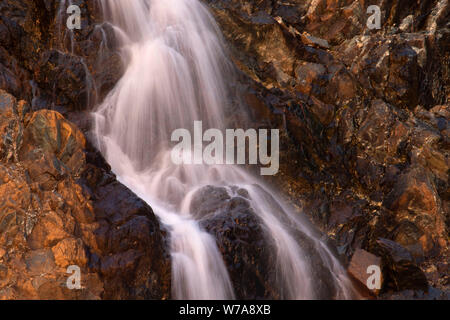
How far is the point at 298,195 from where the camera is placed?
28.1 feet

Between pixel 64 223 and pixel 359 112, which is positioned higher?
pixel 359 112

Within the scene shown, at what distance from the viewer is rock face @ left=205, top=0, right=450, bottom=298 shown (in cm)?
852

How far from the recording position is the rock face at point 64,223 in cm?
539

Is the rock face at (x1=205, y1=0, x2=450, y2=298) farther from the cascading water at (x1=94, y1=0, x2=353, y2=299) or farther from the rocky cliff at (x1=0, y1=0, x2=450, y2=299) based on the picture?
the cascading water at (x1=94, y1=0, x2=353, y2=299)

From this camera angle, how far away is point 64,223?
5.61m

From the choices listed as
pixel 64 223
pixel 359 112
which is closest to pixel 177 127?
pixel 64 223

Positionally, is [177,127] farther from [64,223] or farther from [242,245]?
[64,223]

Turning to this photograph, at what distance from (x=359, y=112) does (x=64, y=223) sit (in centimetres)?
703

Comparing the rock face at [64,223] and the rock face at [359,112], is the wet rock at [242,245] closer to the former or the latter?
the rock face at [64,223]

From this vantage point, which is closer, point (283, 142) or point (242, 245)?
point (242, 245)

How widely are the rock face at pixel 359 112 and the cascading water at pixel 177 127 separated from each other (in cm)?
75

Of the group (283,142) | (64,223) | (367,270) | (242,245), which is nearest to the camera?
(64,223)
